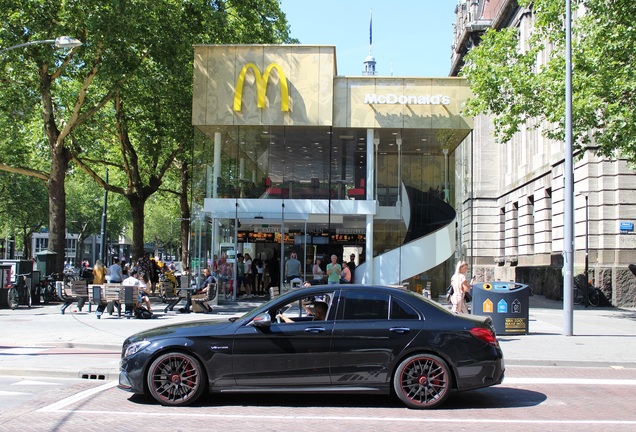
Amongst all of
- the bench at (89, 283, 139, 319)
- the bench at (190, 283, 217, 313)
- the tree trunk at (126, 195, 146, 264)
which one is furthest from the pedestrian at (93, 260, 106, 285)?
the tree trunk at (126, 195, 146, 264)

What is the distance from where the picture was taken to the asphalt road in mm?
7504

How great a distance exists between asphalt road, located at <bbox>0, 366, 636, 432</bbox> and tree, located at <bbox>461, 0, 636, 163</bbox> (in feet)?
36.7

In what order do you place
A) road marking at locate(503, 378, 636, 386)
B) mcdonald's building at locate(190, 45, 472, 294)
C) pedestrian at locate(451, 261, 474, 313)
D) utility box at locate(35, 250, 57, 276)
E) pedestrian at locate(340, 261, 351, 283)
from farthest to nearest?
mcdonald's building at locate(190, 45, 472, 294)
utility box at locate(35, 250, 57, 276)
pedestrian at locate(340, 261, 351, 283)
pedestrian at locate(451, 261, 474, 313)
road marking at locate(503, 378, 636, 386)

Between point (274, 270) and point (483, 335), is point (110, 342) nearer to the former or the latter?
point (483, 335)

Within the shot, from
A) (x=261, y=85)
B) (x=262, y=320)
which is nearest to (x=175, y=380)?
(x=262, y=320)

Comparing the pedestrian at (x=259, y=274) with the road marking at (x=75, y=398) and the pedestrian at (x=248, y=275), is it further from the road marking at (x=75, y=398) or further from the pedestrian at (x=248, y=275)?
the road marking at (x=75, y=398)

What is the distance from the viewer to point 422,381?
8.41 m

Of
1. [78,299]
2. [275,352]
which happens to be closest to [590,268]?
[78,299]

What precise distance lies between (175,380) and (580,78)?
15666mm


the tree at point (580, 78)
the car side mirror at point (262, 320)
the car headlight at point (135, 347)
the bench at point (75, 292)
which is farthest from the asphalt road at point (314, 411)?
the tree at point (580, 78)

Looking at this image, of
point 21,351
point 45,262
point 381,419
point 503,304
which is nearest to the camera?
point 381,419

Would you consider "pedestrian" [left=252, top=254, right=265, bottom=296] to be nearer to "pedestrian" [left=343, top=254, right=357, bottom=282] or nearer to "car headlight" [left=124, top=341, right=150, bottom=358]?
"pedestrian" [left=343, top=254, right=357, bottom=282]

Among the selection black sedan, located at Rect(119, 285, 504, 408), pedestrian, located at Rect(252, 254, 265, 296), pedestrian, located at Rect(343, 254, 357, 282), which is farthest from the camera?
pedestrian, located at Rect(252, 254, 265, 296)

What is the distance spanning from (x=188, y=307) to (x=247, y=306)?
3458 millimetres
